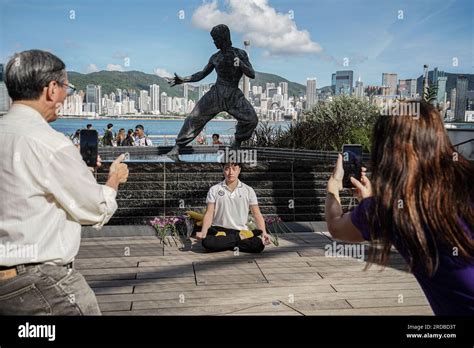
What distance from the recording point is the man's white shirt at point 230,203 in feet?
20.2

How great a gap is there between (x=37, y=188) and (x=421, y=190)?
1501 millimetres

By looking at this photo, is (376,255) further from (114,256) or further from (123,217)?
(123,217)

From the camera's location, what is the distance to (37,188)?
6.42 feet

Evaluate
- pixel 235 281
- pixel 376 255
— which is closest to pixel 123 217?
pixel 235 281

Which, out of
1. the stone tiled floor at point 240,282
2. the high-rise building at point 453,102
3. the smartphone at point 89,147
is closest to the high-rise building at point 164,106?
the high-rise building at point 453,102

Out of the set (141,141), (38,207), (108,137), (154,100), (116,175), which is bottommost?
(38,207)

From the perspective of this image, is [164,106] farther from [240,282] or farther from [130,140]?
[240,282]

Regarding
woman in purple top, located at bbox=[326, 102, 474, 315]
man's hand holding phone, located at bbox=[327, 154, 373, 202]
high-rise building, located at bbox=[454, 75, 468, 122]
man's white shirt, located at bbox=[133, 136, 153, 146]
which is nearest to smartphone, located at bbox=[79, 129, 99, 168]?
man's hand holding phone, located at bbox=[327, 154, 373, 202]

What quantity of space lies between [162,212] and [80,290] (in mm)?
5390

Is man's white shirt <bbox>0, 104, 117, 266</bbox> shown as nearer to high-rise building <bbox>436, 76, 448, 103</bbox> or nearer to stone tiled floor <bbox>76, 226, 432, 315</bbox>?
stone tiled floor <bbox>76, 226, 432, 315</bbox>

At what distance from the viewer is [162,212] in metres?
7.46

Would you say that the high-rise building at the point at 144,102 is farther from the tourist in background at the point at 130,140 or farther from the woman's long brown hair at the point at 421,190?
the woman's long brown hair at the point at 421,190

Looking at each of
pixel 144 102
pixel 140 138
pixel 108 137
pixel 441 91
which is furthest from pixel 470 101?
pixel 144 102
